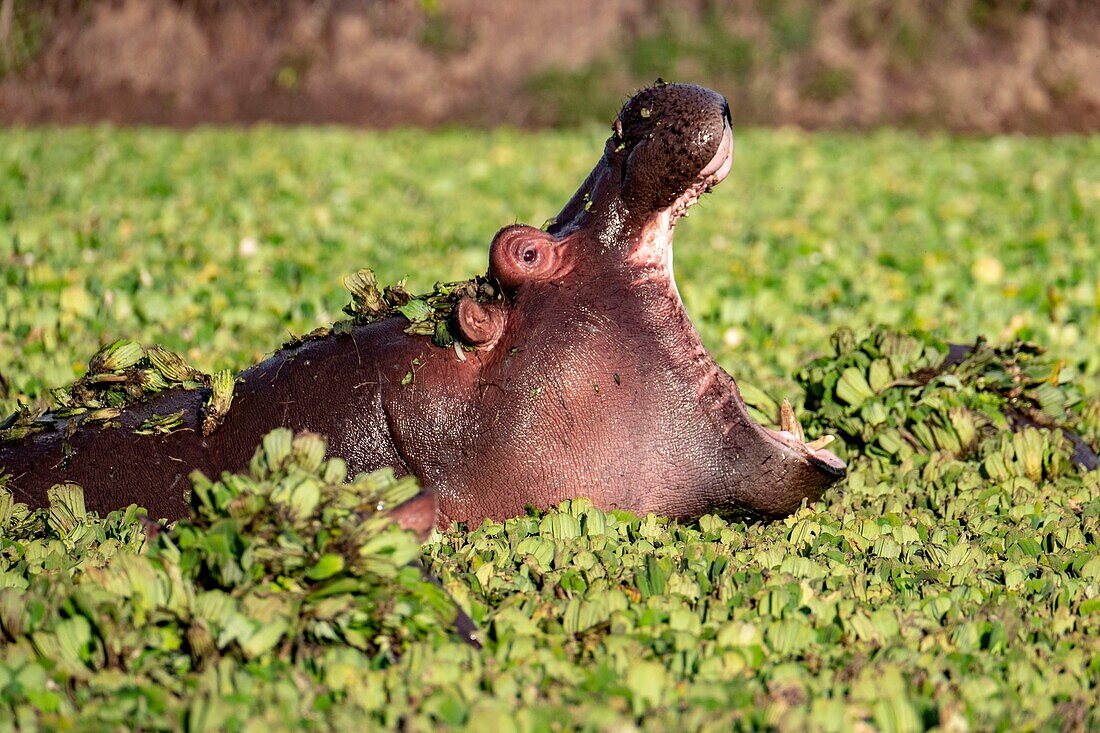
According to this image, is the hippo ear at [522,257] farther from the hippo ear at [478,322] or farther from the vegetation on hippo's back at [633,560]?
the vegetation on hippo's back at [633,560]

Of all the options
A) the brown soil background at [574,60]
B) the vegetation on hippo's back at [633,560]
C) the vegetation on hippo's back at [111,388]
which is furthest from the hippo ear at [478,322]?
the brown soil background at [574,60]

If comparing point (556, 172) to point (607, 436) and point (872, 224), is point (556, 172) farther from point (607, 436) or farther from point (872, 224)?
point (607, 436)

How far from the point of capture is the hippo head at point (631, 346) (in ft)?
11.3

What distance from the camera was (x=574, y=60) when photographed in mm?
17594

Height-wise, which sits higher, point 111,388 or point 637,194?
point 637,194

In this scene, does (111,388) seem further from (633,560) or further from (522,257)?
(633,560)

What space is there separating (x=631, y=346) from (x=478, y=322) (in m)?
0.39

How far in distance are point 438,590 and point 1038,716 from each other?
3.86 feet

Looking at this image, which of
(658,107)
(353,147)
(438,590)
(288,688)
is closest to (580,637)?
(438,590)

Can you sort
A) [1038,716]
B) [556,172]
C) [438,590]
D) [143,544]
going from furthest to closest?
[556,172]
[143,544]
[438,590]
[1038,716]

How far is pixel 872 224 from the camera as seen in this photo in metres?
9.15

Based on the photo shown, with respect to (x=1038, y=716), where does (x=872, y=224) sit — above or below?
below

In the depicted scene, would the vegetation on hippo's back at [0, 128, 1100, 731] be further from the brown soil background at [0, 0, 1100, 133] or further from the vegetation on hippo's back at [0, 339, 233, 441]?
the brown soil background at [0, 0, 1100, 133]

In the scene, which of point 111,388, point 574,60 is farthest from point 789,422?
point 574,60
